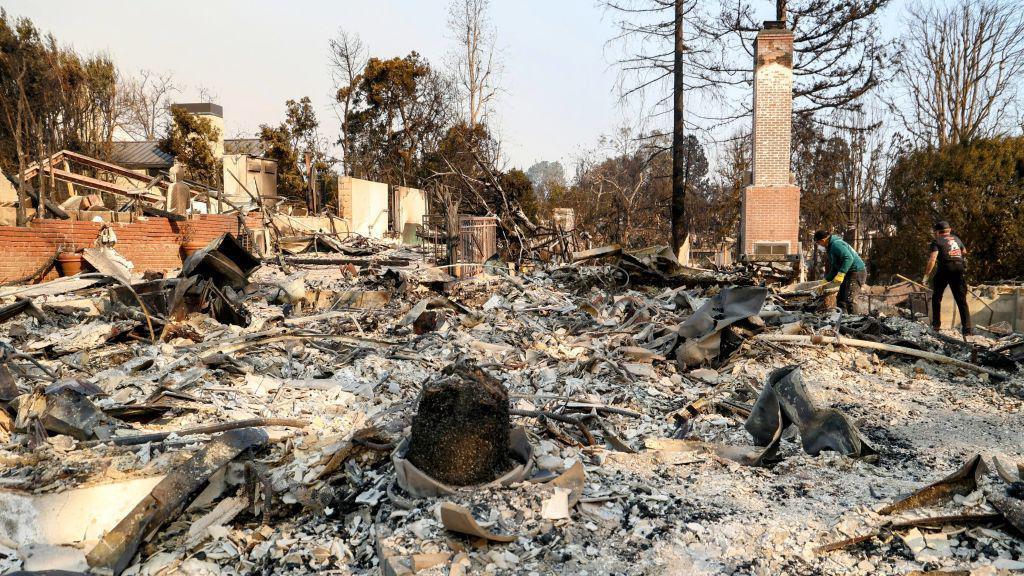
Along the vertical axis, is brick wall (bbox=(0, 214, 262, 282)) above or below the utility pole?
below

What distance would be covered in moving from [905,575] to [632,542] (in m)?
1.02

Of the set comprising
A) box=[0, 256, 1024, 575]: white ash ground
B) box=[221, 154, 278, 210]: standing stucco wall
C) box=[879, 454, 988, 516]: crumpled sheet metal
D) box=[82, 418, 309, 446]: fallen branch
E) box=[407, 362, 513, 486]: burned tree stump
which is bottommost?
box=[0, 256, 1024, 575]: white ash ground

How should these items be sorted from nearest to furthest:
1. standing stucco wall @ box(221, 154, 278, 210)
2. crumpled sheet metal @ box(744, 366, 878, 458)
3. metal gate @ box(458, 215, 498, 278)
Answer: crumpled sheet metal @ box(744, 366, 878, 458) → metal gate @ box(458, 215, 498, 278) → standing stucco wall @ box(221, 154, 278, 210)

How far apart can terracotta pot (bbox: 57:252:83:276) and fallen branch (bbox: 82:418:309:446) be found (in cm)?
925

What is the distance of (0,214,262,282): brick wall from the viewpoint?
10.6 m

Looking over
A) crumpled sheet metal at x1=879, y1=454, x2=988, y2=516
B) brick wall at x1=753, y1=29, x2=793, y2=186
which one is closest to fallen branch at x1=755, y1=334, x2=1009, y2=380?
crumpled sheet metal at x1=879, y1=454, x2=988, y2=516

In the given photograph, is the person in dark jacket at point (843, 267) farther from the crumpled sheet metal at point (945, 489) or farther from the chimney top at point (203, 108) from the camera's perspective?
the chimney top at point (203, 108)

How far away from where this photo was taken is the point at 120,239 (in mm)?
11992

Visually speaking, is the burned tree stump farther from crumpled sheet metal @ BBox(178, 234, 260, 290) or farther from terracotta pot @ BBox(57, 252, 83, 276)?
terracotta pot @ BBox(57, 252, 83, 276)

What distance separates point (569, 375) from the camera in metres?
5.79

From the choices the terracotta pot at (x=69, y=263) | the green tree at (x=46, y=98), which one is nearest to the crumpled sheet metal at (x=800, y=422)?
the terracotta pot at (x=69, y=263)

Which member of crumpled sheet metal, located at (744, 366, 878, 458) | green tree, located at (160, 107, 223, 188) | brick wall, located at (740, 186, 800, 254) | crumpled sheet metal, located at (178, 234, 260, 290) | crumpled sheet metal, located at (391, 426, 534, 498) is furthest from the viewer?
green tree, located at (160, 107, 223, 188)

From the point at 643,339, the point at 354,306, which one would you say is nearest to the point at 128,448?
the point at 643,339

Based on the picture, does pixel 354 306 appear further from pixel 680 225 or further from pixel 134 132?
pixel 134 132
